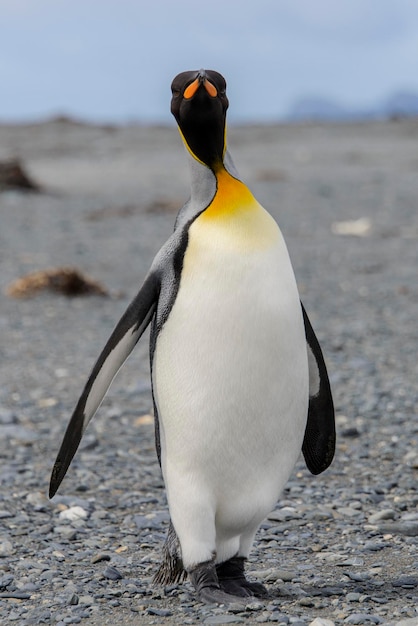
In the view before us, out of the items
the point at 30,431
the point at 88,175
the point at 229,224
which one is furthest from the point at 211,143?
the point at 88,175

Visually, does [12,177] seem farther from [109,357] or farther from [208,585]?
[208,585]

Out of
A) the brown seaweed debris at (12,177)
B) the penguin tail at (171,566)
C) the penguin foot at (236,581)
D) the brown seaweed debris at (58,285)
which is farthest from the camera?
the brown seaweed debris at (12,177)

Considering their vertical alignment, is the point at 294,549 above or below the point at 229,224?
below

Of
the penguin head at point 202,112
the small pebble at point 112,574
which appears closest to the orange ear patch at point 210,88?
the penguin head at point 202,112

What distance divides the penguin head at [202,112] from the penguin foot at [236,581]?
141cm

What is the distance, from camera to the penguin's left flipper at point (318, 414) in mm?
3785

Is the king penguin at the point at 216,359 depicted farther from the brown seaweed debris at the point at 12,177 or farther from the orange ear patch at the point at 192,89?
the brown seaweed debris at the point at 12,177

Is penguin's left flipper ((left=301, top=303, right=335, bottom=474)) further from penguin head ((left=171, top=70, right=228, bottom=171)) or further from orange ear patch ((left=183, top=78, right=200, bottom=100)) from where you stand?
orange ear patch ((left=183, top=78, right=200, bottom=100))

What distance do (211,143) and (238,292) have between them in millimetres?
525

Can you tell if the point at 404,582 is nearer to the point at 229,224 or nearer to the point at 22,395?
the point at 229,224

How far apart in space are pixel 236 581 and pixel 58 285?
7.28 metres

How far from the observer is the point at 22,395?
7051mm

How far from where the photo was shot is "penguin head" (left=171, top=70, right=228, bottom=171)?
3242 millimetres

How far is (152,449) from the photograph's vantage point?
580cm
